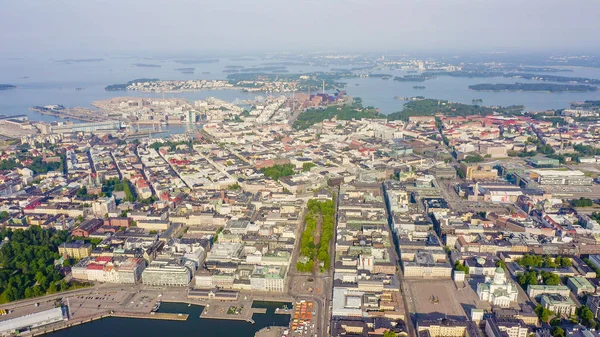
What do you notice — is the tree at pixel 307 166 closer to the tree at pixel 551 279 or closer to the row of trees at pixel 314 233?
the row of trees at pixel 314 233

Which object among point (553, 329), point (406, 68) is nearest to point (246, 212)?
point (553, 329)

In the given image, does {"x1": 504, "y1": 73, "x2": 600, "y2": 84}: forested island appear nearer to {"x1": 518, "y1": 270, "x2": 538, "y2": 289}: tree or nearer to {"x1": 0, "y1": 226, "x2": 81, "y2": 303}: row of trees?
{"x1": 518, "y1": 270, "x2": 538, "y2": 289}: tree

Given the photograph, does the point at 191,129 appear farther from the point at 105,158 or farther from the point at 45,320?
the point at 45,320

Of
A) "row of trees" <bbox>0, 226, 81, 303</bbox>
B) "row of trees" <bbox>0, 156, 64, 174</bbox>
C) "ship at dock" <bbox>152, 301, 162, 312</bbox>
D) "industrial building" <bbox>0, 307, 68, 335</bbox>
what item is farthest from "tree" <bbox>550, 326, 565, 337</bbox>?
"row of trees" <bbox>0, 156, 64, 174</bbox>

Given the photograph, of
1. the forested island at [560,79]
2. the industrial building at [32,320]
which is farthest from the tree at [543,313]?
the forested island at [560,79]

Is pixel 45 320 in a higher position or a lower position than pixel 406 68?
lower
